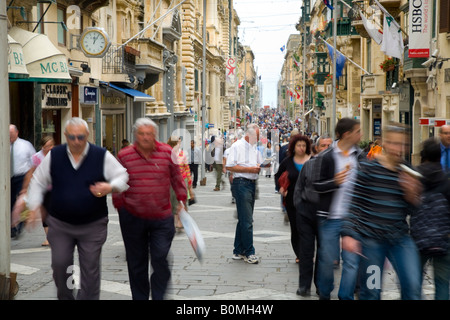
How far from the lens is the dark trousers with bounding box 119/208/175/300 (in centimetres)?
670

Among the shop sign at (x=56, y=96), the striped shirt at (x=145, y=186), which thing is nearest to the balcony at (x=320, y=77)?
the shop sign at (x=56, y=96)

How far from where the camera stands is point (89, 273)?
242 inches

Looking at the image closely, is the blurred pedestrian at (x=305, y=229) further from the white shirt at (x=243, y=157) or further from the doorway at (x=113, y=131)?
the doorway at (x=113, y=131)

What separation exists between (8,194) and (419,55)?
17759mm

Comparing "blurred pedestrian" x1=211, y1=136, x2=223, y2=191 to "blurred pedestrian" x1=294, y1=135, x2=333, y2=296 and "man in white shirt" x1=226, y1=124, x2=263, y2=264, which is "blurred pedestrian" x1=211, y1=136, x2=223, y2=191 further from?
"blurred pedestrian" x1=294, y1=135, x2=333, y2=296

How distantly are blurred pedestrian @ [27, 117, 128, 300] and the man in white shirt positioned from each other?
147 inches

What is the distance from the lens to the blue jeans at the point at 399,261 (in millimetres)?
5711

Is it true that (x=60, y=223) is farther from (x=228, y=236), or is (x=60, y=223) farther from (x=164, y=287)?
(x=228, y=236)

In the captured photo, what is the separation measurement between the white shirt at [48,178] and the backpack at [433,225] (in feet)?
8.34


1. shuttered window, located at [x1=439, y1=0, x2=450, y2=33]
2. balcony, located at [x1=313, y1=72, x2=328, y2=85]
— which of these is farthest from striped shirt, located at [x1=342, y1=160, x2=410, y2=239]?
balcony, located at [x1=313, y1=72, x2=328, y2=85]

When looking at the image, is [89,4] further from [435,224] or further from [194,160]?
[435,224]

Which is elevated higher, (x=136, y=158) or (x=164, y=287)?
(x=136, y=158)

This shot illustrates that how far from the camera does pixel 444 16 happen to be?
64.2ft
